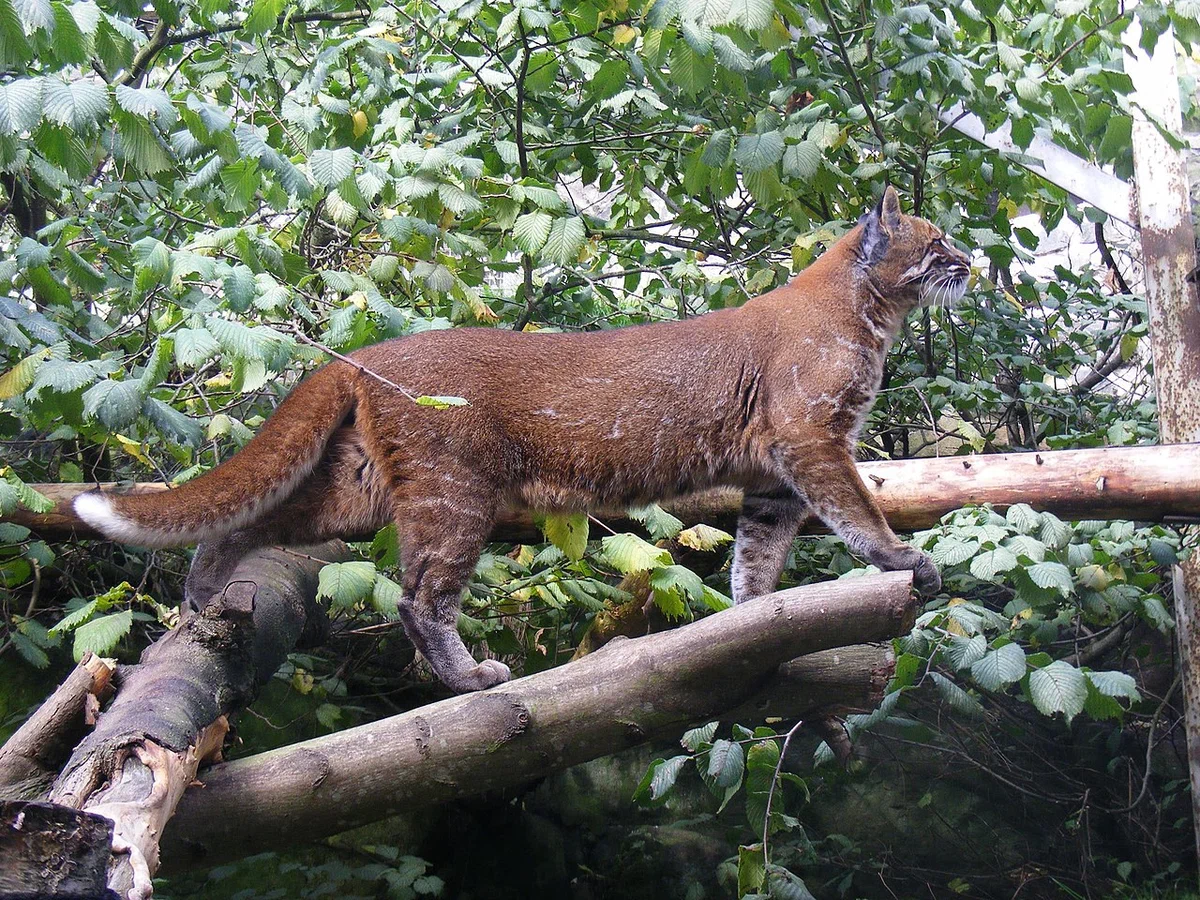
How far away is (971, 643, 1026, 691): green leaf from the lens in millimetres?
2979

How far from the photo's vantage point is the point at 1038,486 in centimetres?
426

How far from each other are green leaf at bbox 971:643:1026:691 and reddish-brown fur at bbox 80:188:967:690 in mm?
650

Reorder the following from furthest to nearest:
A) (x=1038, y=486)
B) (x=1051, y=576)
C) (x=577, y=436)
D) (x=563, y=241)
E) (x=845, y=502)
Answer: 1. (x=563, y=241)
2. (x=1038, y=486)
3. (x=577, y=436)
4. (x=845, y=502)
5. (x=1051, y=576)

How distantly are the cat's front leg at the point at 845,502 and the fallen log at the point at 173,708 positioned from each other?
2017mm

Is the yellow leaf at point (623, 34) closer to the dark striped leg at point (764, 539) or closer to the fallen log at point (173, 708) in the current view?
the dark striped leg at point (764, 539)

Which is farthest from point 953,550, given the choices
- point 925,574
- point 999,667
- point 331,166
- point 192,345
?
point 331,166

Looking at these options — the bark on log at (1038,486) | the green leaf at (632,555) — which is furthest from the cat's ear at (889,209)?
the green leaf at (632,555)

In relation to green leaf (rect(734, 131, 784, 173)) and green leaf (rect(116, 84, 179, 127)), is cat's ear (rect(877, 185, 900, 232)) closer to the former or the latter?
green leaf (rect(734, 131, 784, 173))

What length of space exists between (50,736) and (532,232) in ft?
8.88

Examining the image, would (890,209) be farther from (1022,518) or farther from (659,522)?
(659,522)

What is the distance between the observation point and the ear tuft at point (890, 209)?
4.54 metres

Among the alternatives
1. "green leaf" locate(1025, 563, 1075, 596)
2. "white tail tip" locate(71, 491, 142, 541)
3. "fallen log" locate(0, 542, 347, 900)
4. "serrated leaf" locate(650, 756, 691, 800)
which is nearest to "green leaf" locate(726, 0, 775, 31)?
"green leaf" locate(1025, 563, 1075, 596)

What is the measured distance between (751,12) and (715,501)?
2235mm

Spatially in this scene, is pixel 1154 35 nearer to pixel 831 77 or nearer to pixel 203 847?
pixel 831 77
